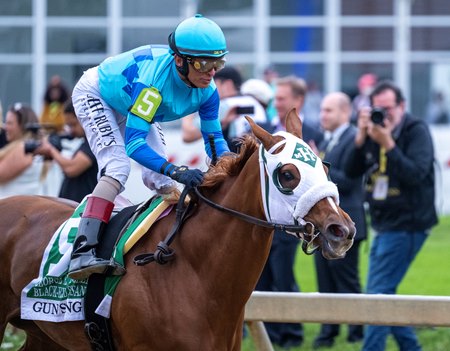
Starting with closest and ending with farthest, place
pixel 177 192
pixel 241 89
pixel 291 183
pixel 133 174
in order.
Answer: pixel 291 183
pixel 177 192
pixel 241 89
pixel 133 174

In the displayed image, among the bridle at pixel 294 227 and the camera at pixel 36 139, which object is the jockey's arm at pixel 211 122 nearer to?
the bridle at pixel 294 227

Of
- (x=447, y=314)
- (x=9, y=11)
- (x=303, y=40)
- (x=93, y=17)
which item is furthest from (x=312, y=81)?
(x=447, y=314)

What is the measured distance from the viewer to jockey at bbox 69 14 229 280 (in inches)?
217

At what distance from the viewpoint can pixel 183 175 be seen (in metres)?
5.41

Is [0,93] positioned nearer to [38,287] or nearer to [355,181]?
[355,181]

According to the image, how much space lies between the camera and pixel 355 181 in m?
8.86

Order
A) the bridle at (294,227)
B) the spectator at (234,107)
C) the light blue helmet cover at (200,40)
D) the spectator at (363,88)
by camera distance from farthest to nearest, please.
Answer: the spectator at (363,88), the spectator at (234,107), the light blue helmet cover at (200,40), the bridle at (294,227)

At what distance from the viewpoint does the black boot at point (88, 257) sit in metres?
5.60

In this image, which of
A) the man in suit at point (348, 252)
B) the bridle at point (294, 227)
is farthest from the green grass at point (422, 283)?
the bridle at point (294, 227)

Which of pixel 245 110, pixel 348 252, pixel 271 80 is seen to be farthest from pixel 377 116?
pixel 271 80

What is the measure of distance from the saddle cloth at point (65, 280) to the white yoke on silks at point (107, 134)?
0.20m

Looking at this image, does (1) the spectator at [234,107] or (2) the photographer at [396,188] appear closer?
(2) the photographer at [396,188]

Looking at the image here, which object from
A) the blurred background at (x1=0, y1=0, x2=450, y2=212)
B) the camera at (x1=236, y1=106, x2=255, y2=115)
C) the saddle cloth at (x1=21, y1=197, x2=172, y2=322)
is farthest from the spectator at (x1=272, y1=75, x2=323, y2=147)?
the blurred background at (x1=0, y1=0, x2=450, y2=212)

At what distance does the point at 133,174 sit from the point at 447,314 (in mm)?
8736
